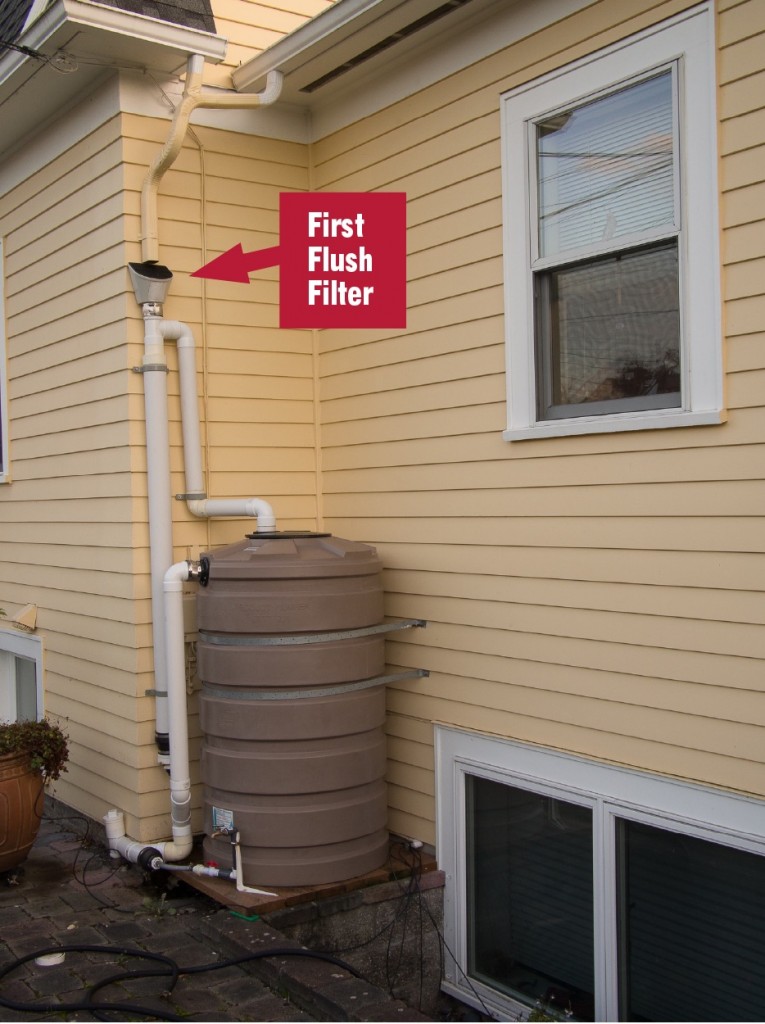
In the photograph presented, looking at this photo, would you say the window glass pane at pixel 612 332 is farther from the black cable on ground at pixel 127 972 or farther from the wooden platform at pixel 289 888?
the black cable on ground at pixel 127 972

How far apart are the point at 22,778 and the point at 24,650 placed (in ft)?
5.83

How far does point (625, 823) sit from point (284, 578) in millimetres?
1723

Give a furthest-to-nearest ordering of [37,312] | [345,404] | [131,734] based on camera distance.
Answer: [37,312]
[345,404]
[131,734]

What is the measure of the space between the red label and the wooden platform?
2582 millimetres

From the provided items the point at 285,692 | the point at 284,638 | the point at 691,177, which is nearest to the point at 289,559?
the point at 284,638

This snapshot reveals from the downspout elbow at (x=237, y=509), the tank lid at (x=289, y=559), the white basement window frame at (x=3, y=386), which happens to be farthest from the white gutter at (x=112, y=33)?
the tank lid at (x=289, y=559)

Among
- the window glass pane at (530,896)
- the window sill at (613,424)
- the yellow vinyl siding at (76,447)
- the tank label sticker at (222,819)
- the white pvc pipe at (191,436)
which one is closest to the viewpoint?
the window sill at (613,424)

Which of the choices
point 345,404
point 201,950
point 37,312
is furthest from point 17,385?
point 201,950

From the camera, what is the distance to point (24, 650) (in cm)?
650

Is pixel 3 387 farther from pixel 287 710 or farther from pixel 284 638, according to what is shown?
pixel 287 710

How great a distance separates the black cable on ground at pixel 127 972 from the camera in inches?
136

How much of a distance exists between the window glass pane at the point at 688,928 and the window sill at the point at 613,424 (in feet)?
4.99

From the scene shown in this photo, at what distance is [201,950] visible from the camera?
4.05 m

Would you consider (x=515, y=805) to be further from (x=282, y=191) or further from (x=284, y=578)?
(x=282, y=191)
